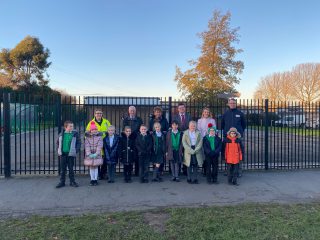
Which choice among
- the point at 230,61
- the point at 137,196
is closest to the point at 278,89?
the point at 230,61

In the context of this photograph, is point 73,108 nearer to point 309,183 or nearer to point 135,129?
point 135,129

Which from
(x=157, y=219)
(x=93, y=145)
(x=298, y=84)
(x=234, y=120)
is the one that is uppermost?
(x=298, y=84)

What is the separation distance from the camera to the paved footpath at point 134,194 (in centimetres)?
531

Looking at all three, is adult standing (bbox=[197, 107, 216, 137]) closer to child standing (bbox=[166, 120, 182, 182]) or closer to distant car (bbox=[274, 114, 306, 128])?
child standing (bbox=[166, 120, 182, 182])

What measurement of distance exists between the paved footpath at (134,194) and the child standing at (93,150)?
29 cm

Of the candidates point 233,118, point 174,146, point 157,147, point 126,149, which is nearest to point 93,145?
point 126,149

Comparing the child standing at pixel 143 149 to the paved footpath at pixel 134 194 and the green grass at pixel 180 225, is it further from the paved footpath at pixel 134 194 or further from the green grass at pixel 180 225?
the green grass at pixel 180 225

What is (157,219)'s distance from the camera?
470 cm

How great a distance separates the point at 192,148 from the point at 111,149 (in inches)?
77.7

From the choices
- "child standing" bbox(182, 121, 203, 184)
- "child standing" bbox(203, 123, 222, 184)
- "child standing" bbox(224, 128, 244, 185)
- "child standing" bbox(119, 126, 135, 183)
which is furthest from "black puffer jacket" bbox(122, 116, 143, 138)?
"child standing" bbox(224, 128, 244, 185)

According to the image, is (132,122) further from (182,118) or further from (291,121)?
(291,121)

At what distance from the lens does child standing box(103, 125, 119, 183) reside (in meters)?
6.90

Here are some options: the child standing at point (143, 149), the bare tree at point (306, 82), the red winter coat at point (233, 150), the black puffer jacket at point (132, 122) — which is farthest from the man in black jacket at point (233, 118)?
Result: the bare tree at point (306, 82)

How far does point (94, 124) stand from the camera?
6.95m
